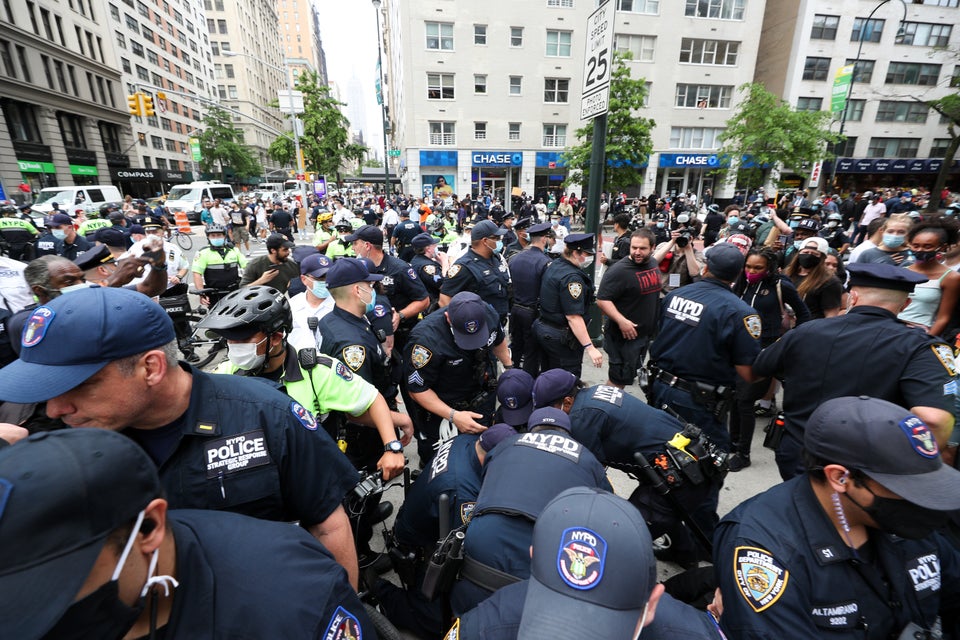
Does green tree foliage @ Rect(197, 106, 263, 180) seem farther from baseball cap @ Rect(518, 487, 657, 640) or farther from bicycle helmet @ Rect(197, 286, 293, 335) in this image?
baseball cap @ Rect(518, 487, 657, 640)

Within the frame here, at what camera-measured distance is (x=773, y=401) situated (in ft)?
18.0

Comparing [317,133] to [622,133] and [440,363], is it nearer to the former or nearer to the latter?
[622,133]

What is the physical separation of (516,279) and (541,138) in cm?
2997

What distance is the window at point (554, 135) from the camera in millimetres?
32438

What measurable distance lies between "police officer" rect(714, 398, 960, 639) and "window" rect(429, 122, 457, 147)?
32.7 metres

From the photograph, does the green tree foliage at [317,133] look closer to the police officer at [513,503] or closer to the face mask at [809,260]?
the face mask at [809,260]

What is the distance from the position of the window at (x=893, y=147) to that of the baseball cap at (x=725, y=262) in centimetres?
4664

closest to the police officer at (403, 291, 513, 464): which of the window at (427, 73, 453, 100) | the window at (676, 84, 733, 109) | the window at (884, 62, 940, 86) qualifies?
the window at (427, 73, 453, 100)

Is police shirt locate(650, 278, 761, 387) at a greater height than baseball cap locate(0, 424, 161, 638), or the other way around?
baseball cap locate(0, 424, 161, 638)

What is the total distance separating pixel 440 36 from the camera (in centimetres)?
2931

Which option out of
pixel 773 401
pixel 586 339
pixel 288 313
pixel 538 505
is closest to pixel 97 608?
pixel 538 505

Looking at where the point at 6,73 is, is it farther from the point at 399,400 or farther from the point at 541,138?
the point at 399,400

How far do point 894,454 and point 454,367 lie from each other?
2614mm

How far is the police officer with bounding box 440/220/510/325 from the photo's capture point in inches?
217
